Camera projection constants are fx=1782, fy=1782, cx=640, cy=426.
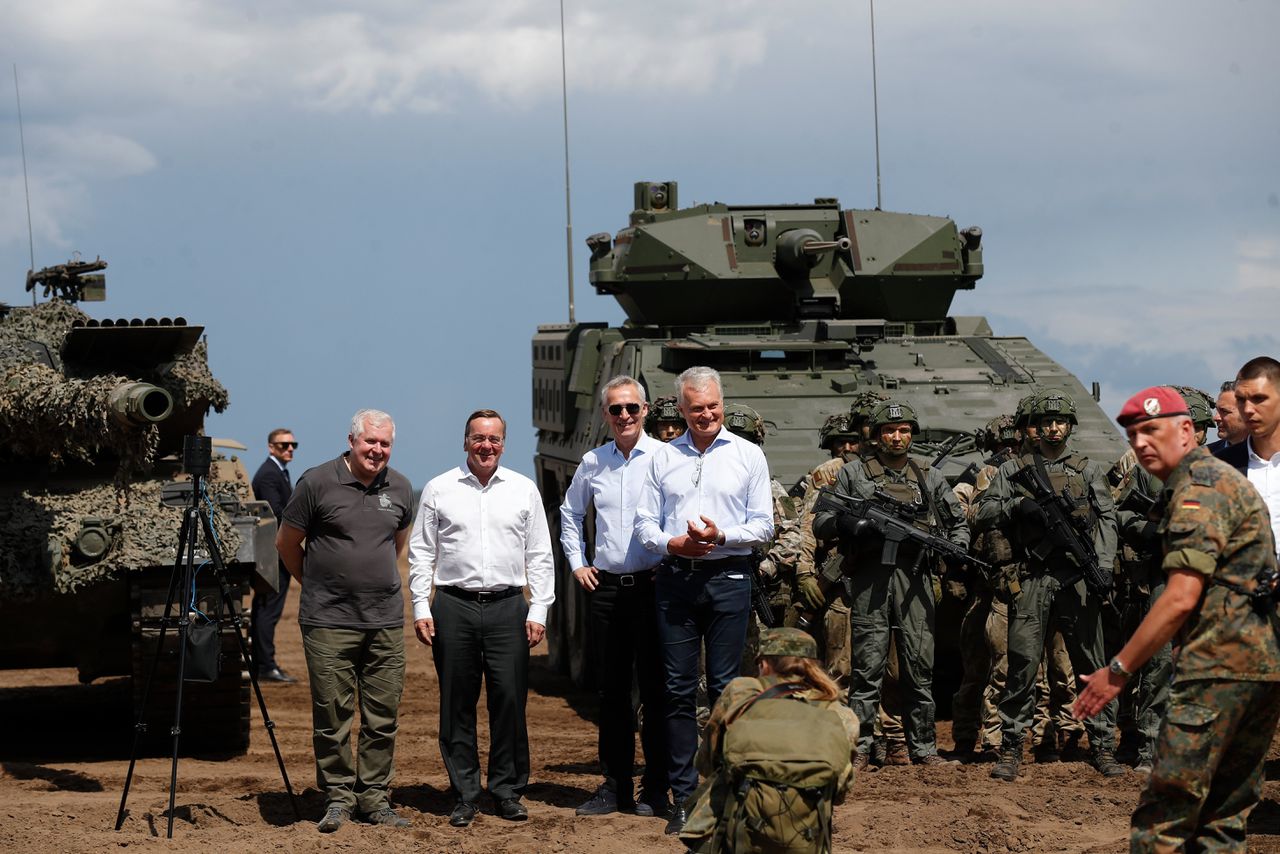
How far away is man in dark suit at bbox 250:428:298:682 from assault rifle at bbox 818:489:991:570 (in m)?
6.54

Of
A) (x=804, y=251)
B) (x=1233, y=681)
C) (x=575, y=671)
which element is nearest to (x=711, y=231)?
(x=804, y=251)

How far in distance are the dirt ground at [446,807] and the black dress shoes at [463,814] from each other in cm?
6

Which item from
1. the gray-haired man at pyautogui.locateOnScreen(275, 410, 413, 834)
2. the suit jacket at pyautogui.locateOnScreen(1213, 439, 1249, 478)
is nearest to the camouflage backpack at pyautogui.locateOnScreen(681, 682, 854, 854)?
the suit jacket at pyautogui.locateOnScreen(1213, 439, 1249, 478)

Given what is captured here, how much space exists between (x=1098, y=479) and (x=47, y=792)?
19.2 feet

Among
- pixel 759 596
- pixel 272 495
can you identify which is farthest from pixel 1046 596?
pixel 272 495

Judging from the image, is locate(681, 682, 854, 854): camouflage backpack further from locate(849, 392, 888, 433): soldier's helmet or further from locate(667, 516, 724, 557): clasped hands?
locate(849, 392, 888, 433): soldier's helmet

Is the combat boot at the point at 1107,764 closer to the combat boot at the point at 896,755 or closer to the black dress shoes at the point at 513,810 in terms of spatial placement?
the combat boot at the point at 896,755

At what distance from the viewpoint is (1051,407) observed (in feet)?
31.2

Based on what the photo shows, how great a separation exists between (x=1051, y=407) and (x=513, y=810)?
3.58 metres

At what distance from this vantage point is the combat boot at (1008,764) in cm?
902

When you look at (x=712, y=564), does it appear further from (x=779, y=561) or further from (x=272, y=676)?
(x=272, y=676)

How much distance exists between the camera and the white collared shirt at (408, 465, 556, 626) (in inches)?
322

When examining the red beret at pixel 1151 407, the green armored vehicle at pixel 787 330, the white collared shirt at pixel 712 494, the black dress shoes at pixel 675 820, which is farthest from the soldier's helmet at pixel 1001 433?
the red beret at pixel 1151 407

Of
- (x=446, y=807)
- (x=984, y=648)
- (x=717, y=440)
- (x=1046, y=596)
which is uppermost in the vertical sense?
(x=717, y=440)
